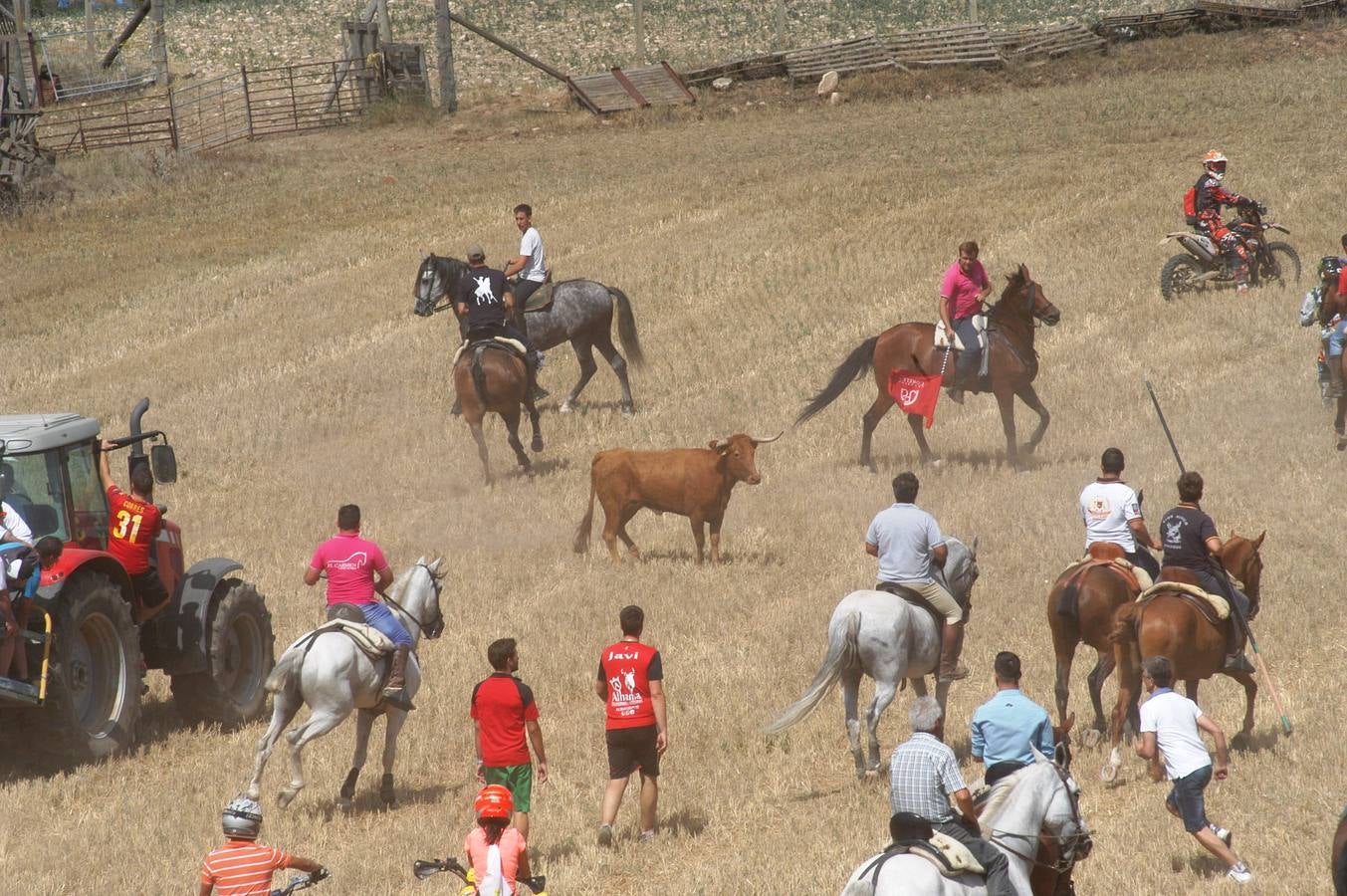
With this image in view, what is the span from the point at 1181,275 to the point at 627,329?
29.0 feet

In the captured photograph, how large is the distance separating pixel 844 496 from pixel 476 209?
62.0 feet

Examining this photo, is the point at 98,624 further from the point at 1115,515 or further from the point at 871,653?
the point at 1115,515

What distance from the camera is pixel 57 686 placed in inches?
427

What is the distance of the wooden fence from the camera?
43562mm

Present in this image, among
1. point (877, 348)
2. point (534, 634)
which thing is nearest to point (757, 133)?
point (877, 348)

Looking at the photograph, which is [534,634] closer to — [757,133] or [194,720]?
[194,720]

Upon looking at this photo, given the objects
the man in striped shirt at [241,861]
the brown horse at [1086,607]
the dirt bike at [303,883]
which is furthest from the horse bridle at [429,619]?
the brown horse at [1086,607]

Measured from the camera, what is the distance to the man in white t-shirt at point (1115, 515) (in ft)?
37.9

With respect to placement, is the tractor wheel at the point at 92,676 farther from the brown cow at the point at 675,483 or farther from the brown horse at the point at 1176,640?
the brown horse at the point at 1176,640

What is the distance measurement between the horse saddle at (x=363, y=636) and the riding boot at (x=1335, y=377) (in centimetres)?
1221

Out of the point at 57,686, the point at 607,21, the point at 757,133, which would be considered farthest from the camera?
the point at 607,21

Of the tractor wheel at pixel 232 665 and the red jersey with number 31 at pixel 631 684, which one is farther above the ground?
the red jersey with number 31 at pixel 631 684

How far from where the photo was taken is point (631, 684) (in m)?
9.57

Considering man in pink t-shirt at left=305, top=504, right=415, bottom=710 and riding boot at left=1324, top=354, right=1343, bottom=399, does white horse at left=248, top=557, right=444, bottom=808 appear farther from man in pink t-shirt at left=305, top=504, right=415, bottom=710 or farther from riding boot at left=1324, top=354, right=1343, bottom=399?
riding boot at left=1324, top=354, right=1343, bottom=399
